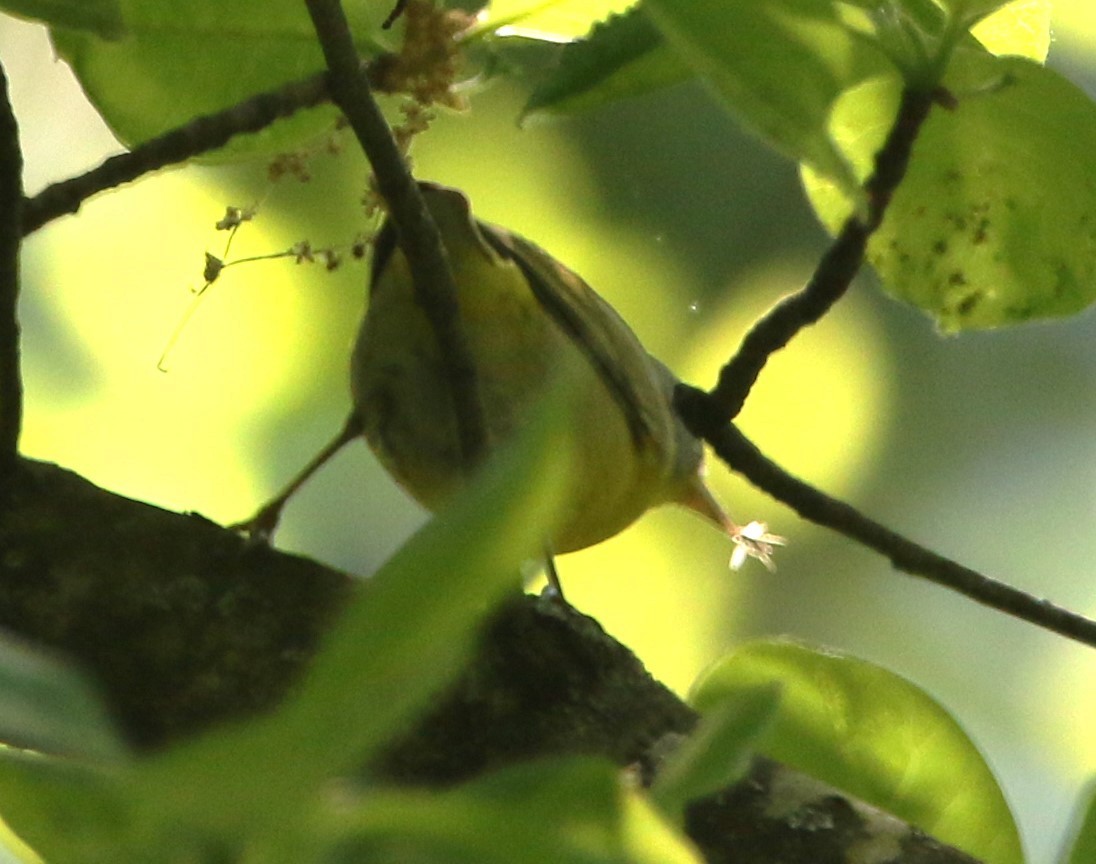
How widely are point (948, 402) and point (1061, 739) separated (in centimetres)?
59

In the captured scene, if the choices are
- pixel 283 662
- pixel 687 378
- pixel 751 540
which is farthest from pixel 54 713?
pixel 687 378

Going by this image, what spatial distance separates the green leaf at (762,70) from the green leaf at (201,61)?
0.39 m

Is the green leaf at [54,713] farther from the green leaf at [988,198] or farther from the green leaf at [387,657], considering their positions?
the green leaf at [988,198]

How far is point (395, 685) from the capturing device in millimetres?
248

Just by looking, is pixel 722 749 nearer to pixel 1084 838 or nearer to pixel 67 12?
pixel 1084 838

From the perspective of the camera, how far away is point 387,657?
25cm

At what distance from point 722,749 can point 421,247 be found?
478mm

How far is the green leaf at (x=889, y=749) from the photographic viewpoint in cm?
79

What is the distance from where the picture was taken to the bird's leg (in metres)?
0.86

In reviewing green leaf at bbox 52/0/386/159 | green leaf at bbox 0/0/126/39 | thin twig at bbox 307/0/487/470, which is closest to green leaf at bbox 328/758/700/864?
green leaf at bbox 0/0/126/39

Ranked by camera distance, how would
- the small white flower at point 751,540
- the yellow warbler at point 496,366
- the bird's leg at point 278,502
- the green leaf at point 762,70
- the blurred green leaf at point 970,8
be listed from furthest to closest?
the small white flower at point 751,540 < the yellow warbler at point 496,366 < the bird's leg at point 278,502 < the blurred green leaf at point 970,8 < the green leaf at point 762,70

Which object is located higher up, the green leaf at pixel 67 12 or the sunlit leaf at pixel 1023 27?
the sunlit leaf at pixel 1023 27

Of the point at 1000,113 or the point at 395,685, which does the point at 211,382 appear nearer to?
the point at 1000,113

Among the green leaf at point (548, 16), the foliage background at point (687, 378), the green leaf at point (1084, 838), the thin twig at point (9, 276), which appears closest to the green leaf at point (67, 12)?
the thin twig at point (9, 276)
